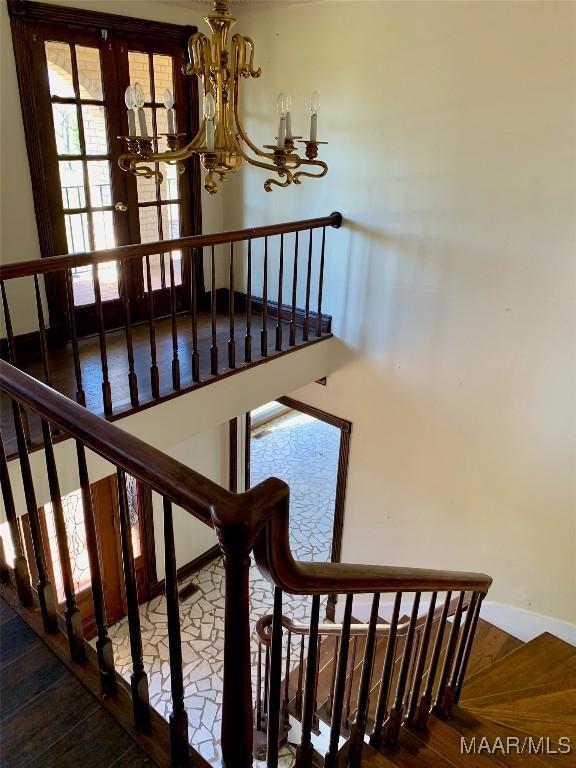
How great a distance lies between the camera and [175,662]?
122cm

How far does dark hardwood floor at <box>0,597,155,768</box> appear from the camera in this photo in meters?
1.32

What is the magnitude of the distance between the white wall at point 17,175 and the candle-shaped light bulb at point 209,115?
2.23 m

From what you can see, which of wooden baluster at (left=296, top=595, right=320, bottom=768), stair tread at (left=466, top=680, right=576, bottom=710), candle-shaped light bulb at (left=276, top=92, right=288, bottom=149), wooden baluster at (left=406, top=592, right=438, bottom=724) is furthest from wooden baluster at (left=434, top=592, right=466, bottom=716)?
candle-shaped light bulb at (left=276, top=92, right=288, bottom=149)

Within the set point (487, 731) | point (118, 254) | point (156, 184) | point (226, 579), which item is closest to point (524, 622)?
point (487, 731)

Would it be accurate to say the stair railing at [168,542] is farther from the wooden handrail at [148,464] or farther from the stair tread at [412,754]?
the stair tread at [412,754]

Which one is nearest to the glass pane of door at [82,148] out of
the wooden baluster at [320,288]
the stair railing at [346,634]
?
the wooden baluster at [320,288]

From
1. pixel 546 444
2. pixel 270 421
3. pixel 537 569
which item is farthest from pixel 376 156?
pixel 270 421

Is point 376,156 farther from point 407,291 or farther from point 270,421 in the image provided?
point 270,421

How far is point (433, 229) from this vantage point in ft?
12.1

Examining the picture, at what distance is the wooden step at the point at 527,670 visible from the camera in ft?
9.52

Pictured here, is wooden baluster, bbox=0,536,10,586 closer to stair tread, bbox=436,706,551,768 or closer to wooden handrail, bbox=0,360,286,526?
wooden handrail, bbox=0,360,286,526

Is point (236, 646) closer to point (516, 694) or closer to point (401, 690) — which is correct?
point (401, 690)

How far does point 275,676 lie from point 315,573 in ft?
0.73

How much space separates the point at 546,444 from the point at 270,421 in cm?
512
